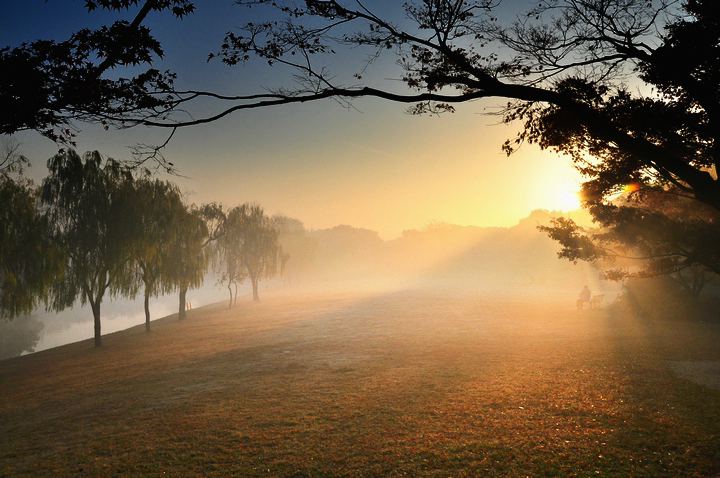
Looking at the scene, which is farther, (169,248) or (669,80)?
(169,248)

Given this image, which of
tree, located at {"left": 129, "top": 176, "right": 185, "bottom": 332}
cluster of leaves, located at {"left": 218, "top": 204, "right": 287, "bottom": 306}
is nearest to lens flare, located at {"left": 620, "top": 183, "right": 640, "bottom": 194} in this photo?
tree, located at {"left": 129, "top": 176, "right": 185, "bottom": 332}

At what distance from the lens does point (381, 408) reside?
6793mm

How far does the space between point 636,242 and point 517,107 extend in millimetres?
12762

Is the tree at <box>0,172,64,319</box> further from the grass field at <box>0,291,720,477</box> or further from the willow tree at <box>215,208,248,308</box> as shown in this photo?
the willow tree at <box>215,208,248,308</box>

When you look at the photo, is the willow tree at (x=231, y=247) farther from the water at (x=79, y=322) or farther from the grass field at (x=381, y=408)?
the grass field at (x=381, y=408)

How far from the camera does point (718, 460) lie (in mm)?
4559

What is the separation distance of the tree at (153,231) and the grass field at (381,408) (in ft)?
17.3

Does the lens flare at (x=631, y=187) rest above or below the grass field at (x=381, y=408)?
above

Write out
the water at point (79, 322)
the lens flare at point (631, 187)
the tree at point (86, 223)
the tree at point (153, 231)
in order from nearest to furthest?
the lens flare at point (631, 187) → the tree at point (86, 223) → the tree at point (153, 231) → the water at point (79, 322)

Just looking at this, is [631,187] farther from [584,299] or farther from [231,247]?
[231,247]

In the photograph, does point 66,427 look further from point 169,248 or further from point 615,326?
point 615,326

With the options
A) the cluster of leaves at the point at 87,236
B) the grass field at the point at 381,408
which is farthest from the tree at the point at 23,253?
the grass field at the point at 381,408

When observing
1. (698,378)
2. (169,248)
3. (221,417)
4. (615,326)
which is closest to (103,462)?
(221,417)

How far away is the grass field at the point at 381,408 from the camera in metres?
4.89
